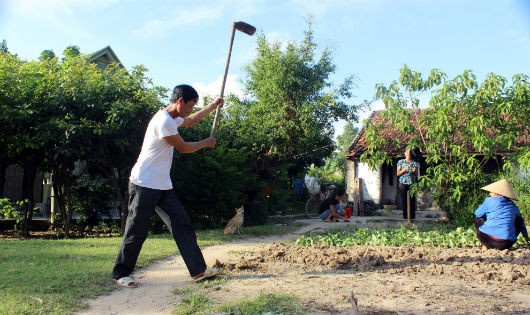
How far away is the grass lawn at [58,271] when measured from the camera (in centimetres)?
385

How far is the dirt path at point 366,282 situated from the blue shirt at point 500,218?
328 millimetres

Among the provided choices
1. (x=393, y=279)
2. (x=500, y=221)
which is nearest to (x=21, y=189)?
(x=393, y=279)

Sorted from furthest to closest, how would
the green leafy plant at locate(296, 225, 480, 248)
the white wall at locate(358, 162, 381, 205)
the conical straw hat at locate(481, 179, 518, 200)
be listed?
the white wall at locate(358, 162, 381, 205) → the green leafy plant at locate(296, 225, 480, 248) → the conical straw hat at locate(481, 179, 518, 200)

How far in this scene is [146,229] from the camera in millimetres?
4680

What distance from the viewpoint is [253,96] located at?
15.5 meters

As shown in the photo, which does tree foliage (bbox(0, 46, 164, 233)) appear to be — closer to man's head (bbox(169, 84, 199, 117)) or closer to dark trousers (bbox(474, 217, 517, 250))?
man's head (bbox(169, 84, 199, 117))

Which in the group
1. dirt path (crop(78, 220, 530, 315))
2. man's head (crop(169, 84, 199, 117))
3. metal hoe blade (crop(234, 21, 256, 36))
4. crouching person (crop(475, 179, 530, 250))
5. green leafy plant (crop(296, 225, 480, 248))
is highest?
metal hoe blade (crop(234, 21, 256, 36))

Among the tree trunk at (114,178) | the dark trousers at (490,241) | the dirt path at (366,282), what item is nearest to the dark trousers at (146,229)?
the dirt path at (366,282)

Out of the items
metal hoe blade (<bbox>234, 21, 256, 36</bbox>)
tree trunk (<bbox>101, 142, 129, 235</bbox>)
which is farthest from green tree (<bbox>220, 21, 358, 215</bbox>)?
metal hoe blade (<bbox>234, 21, 256, 36</bbox>)

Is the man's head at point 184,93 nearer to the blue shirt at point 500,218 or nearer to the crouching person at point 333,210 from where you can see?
the blue shirt at point 500,218

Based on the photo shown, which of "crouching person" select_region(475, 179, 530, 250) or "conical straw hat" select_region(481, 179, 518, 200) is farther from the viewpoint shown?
"conical straw hat" select_region(481, 179, 518, 200)

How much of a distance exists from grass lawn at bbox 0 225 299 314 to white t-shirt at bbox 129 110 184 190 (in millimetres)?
1086

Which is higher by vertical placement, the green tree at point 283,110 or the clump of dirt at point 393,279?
the green tree at point 283,110

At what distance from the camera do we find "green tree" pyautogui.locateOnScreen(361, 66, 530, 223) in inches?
340
